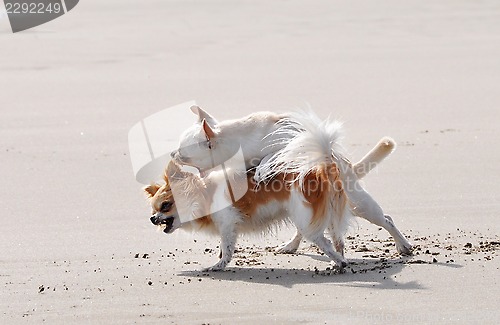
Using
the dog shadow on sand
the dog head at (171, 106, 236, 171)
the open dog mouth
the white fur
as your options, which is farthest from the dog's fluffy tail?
the open dog mouth

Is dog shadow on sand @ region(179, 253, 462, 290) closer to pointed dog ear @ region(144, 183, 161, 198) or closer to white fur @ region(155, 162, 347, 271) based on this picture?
white fur @ region(155, 162, 347, 271)

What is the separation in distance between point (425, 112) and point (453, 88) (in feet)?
4.42

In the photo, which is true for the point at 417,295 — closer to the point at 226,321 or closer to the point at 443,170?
the point at 226,321

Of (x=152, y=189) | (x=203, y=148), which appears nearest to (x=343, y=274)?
(x=203, y=148)

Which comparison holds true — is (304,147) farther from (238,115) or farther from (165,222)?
(238,115)

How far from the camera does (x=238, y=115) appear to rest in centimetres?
1260

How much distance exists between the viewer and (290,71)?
15.4m

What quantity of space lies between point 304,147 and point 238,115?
198 inches

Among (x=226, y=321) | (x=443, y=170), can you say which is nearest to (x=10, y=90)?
(x=443, y=170)

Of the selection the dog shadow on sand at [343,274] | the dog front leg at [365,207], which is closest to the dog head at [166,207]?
the dog shadow on sand at [343,274]

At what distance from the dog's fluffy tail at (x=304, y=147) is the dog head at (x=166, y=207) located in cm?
67

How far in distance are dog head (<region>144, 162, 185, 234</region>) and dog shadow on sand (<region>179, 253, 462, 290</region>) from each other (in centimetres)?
48

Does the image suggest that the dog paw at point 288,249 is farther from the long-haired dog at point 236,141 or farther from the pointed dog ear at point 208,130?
the pointed dog ear at point 208,130

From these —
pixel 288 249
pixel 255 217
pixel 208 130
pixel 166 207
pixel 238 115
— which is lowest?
pixel 238 115
